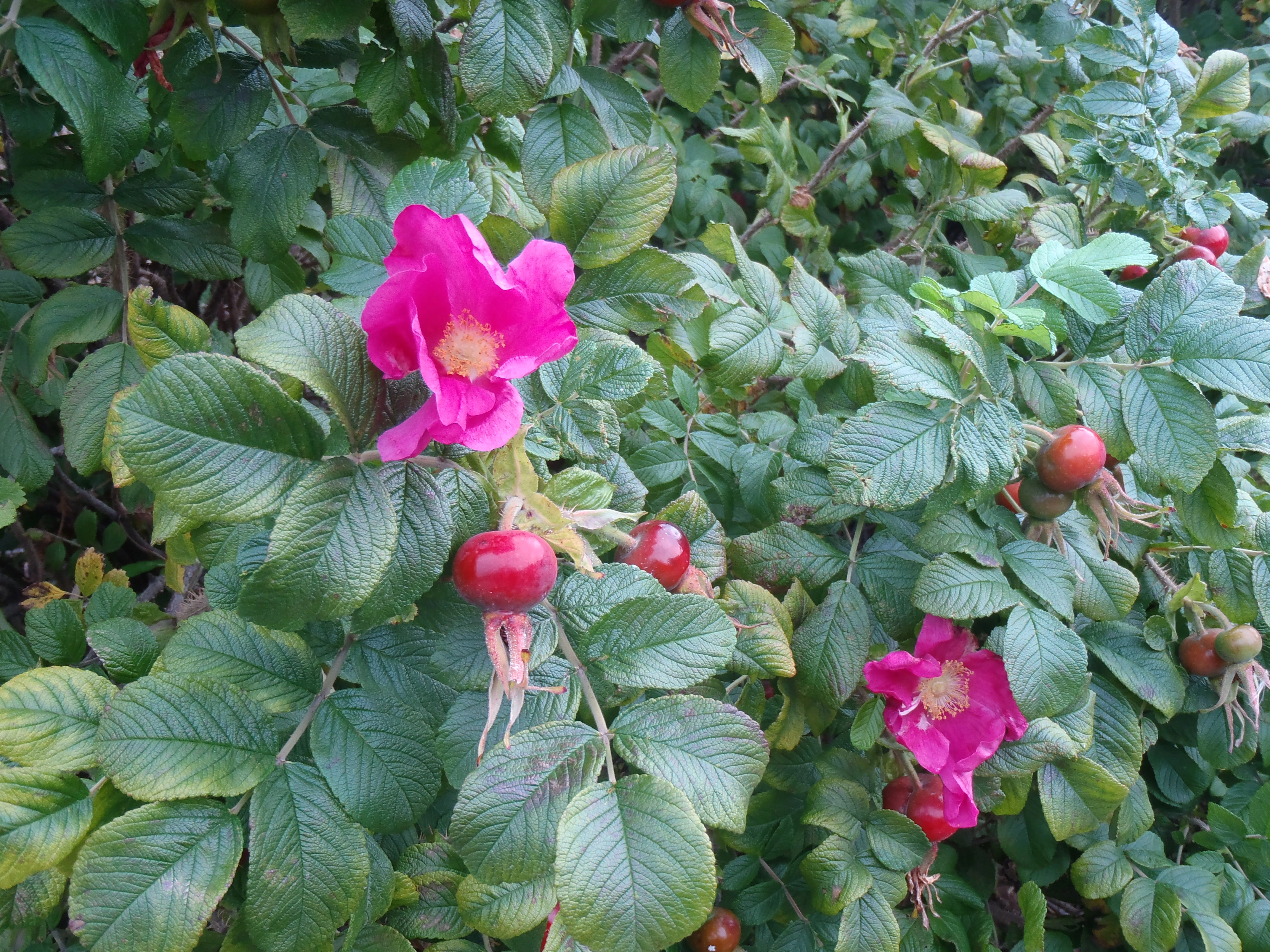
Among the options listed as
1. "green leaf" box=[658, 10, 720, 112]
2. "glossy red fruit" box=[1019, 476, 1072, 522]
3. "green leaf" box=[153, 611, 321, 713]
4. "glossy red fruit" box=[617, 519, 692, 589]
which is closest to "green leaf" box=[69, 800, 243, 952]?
"green leaf" box=[153, 611, 321, 713]

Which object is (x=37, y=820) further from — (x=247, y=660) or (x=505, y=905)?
(x=505, y=905)

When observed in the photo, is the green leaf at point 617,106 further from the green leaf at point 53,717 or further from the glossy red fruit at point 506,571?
the green leaf at point 53,717

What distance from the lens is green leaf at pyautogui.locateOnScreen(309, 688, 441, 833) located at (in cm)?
83

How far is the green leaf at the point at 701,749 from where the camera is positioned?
81cm

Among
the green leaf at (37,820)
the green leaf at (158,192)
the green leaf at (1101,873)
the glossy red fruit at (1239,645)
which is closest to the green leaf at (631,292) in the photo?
the green leaf at (37,820)

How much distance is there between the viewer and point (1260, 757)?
5.48ft

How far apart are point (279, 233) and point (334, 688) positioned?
1.96 ft

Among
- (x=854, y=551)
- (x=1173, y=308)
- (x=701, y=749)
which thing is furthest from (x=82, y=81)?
(x=1173, y=308)

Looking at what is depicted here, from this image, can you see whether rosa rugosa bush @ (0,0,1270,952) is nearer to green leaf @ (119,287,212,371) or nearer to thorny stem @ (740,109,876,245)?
green leaf @ (119,287,212,371)

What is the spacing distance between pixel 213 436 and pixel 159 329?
20 cm

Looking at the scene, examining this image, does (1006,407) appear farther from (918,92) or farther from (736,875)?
(918,92)

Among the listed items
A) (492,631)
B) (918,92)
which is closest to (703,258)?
(492,631)

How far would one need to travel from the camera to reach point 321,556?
700mm

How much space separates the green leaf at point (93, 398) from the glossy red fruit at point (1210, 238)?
1.94 metres
